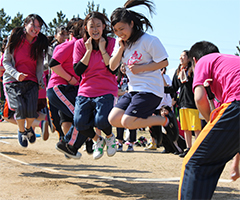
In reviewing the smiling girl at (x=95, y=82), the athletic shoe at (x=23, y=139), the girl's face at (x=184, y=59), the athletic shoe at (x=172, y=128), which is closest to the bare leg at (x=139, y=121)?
the athletic shoe at (x=172, y=128)

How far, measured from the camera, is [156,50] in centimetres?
416

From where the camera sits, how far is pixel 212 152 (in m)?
2.56

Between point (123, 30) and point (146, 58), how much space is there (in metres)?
0.44

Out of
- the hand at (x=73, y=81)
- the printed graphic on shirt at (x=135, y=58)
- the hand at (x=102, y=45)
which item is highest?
the hand at (x=102, y=45)

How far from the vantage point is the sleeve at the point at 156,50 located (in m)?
4.15

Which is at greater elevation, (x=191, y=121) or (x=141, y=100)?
(x=141, y=100)

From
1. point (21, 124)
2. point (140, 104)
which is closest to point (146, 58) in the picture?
point (140, 104)

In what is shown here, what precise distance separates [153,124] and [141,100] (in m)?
0.60

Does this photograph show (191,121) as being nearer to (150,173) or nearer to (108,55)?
(150,173)

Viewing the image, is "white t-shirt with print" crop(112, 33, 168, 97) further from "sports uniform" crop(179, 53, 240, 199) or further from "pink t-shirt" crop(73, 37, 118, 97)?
"sports uniform" crop(179, 53, 240, 199)

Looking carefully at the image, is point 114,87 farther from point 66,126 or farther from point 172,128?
point 66,126

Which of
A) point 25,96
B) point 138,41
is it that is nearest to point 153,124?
point 138,41

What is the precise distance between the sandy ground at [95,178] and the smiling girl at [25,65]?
1027 millimetres

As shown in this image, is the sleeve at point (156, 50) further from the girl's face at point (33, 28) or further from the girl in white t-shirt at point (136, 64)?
the girl's face at point (33, 28)
